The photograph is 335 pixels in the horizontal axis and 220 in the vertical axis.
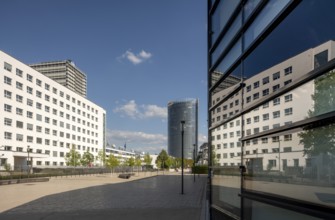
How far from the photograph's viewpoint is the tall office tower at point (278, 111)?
7.36 feet

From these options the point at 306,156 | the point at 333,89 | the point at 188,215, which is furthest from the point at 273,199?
the point at 188,215

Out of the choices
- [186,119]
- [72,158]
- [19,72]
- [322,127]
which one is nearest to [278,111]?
[322,127]

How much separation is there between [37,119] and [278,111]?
7604 centimetres

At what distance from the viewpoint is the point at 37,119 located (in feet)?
239

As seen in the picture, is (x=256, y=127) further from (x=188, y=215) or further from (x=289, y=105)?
(x=188, y=215)

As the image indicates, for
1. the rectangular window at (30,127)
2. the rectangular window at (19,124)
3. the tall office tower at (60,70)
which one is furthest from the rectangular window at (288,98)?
the tall office tower at (60,70)

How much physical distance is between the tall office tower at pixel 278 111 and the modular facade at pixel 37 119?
54.2 meters

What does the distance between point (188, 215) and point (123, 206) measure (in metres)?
3.89

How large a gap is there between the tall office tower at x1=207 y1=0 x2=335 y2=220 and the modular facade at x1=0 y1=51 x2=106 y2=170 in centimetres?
5420

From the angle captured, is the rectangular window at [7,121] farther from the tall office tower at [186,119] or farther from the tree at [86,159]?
the tall office tower at [186,119]

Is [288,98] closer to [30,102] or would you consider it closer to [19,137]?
[19,137]

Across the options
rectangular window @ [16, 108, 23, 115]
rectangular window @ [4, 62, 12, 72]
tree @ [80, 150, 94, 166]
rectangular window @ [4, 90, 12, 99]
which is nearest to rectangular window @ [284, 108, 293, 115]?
rectangular window @ [4, 90, 12, 99]

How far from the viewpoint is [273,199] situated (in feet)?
9.79

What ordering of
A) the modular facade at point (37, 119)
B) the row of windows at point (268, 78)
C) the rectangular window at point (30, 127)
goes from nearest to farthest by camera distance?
the row of windows at point (268, 78), the modular facade at point (37, 119), the rectangular window at point (30, 127)
